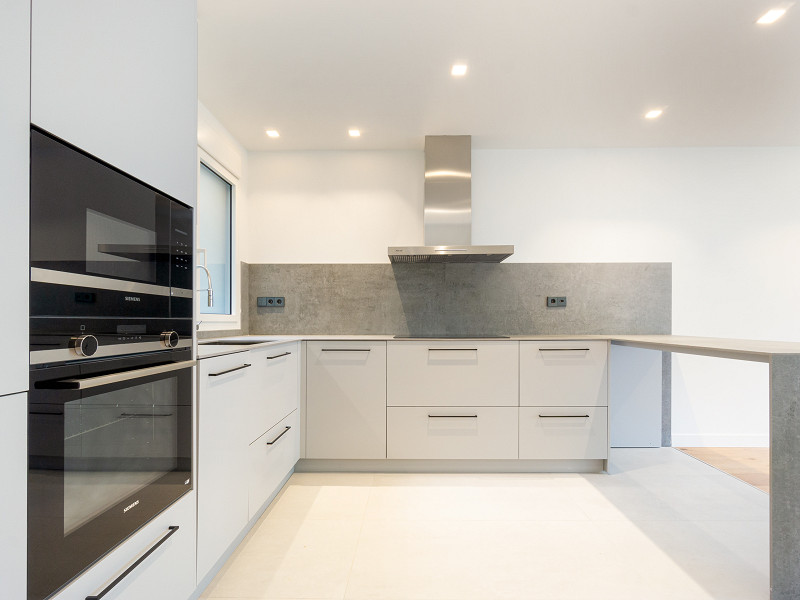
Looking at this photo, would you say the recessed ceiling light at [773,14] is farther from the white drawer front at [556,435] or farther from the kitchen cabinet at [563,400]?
the white drawer front at [556,435]

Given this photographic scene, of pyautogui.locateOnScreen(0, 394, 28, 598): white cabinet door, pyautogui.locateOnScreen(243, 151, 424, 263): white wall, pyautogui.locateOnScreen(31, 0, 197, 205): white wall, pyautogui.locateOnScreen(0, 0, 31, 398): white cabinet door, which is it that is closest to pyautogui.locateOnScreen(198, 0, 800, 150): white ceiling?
pyautogui.locateOnScreen(243, 151, 424, 263): white wall

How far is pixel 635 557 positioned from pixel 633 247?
2561 mm

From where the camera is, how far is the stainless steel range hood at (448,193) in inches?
141

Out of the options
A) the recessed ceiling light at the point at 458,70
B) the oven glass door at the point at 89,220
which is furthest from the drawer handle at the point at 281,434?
the recessed ceiling light at the point at 458,70

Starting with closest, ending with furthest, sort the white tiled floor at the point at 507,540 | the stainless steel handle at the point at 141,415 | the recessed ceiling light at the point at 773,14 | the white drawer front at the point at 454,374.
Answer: the stainless steel handle at the point at 141,415 → the white tiled floor at the point at 507,540 → the recessed ceiling light at the point at 773,14 → the white drawer front at the point at 454,374

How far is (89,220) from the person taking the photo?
3.49ft

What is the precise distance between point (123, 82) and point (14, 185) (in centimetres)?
51

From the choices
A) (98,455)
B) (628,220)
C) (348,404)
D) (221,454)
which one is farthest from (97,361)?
(628,220)

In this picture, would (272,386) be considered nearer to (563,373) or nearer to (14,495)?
(14,495)

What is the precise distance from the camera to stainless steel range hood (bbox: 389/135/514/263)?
358cm

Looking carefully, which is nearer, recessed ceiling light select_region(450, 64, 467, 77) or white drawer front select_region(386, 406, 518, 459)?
recessed ceiling light select_region(450, 64, 467, 77)

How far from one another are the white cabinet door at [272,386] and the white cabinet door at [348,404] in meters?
0.16

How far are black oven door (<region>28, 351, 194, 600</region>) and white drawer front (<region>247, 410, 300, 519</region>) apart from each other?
2.30 ft

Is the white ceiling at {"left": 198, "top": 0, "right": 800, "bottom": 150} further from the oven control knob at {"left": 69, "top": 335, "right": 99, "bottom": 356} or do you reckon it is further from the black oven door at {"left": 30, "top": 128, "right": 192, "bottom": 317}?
the oven control knob at {"left": 69, "top": 335, "right": 99, "bottom": 356}
